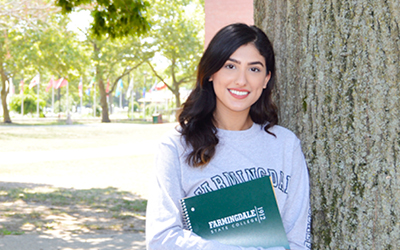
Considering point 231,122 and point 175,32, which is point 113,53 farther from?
point 231,122

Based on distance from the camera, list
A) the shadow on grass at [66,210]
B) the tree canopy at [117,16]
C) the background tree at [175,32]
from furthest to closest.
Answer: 1. the background tree at [175,32]
2. the tree canopy at [117,16]
3. the shadow on grass at [66,210]

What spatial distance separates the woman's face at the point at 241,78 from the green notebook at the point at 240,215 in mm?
357

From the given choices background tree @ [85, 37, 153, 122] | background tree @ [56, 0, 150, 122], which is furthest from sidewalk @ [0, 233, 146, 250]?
background tree @ [85, 37, 153, 122]

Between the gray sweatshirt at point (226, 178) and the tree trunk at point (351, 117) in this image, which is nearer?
the gray sweatshirt at point (226, 178)

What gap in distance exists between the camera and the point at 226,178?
1854 millimetres

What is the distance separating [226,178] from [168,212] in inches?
10.8

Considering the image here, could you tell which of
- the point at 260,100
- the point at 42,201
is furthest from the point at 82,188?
the point at 260,100

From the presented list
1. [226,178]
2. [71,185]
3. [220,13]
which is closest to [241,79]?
[226,178]

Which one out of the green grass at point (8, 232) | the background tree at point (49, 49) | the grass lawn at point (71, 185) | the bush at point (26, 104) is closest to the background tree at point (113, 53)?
the background tree at point (49, 49)

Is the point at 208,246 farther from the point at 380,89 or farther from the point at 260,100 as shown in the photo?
the point at 380,89

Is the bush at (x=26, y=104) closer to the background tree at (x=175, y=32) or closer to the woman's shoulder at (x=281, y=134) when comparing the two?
the background tree at (x=175, y=32)

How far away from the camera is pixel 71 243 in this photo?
5355 millimetres

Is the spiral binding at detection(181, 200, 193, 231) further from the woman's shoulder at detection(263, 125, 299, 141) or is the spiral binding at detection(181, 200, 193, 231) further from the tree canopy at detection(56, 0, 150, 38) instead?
the tree canopy at detection(56, 0, 150, 38)

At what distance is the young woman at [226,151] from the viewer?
177 cm
